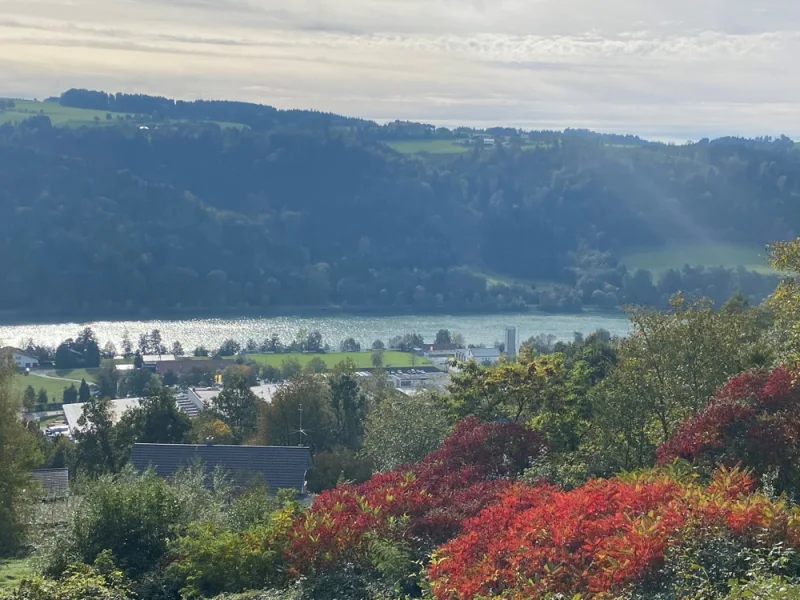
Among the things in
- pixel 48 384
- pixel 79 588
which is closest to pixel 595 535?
pixel 79 588

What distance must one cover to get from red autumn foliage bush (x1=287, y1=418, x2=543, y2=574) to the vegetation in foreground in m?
0.02

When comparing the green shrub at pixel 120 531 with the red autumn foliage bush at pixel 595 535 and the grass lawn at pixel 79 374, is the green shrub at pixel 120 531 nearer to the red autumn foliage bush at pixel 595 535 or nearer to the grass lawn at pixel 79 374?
the red autumn foliage bush at pixel 595 535

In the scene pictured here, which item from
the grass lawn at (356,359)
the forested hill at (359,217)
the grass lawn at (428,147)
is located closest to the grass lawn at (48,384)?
the grass lawn at (356,359)

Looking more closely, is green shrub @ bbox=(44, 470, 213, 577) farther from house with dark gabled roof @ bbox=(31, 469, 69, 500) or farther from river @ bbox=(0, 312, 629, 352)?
river @ bbox=(0, 312, 629, 352)

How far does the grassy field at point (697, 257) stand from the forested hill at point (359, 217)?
0.45m

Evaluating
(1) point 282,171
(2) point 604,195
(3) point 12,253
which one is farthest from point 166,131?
(2) point 604,195

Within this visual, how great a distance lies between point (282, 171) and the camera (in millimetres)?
144625

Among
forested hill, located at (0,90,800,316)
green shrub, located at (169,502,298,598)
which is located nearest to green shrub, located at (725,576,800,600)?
green shrub, located at (169,502,298,598)

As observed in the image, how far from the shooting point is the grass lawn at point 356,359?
206ft

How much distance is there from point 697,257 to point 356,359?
60524 millimetres

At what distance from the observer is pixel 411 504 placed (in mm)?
8844

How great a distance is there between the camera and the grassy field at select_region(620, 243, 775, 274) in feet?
357

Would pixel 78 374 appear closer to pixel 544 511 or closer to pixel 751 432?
pixel 751 432

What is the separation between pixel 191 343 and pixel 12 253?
153ft
